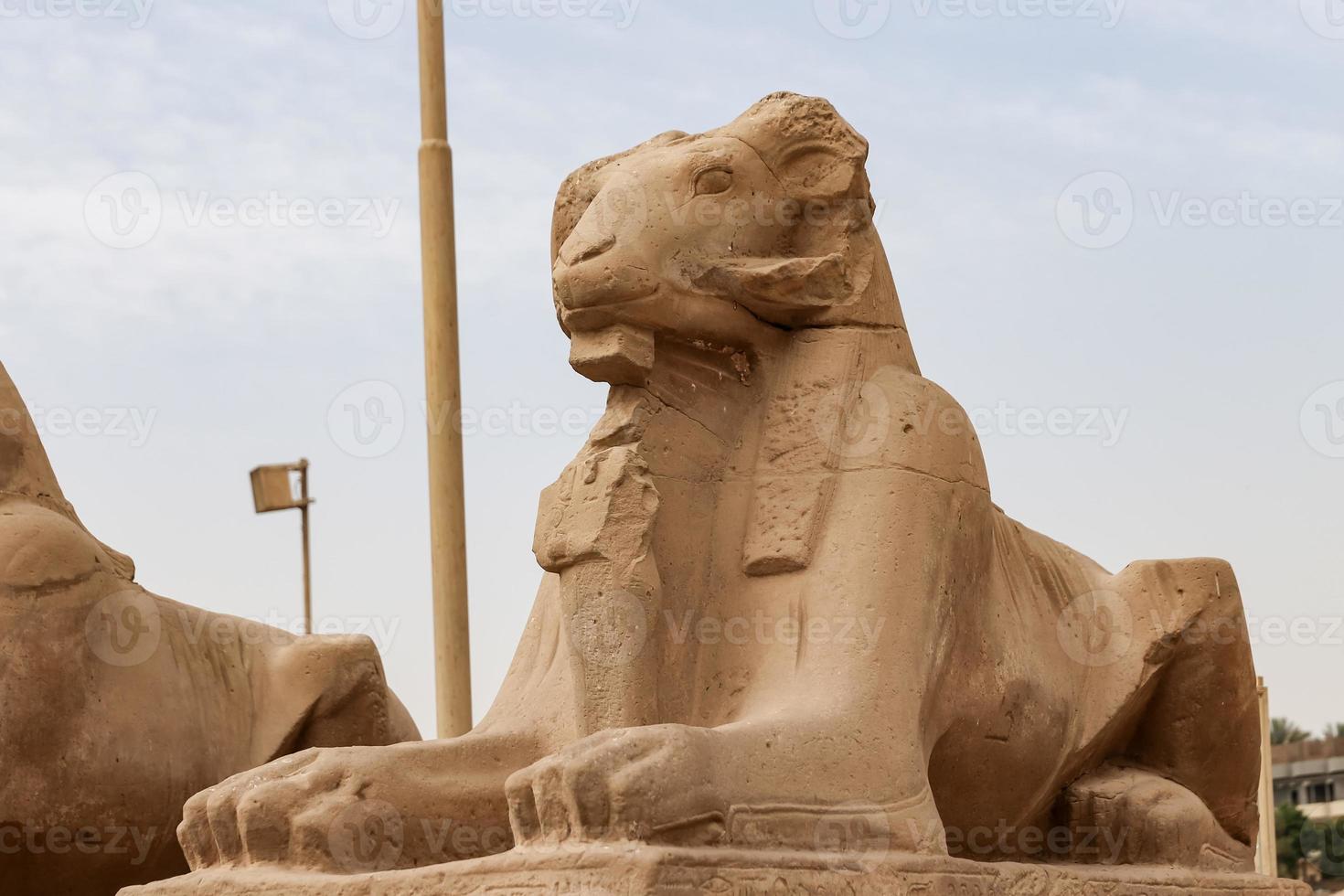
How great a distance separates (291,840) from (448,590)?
14.4 feet

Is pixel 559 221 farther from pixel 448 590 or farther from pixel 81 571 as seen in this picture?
pixel 448 590

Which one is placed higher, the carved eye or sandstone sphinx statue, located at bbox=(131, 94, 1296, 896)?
the carved eye

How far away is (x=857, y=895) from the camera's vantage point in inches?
174

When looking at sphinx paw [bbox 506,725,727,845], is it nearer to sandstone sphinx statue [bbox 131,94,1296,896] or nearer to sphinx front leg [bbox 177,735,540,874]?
sandstone sphinx statue [bbox 131,94,1296,896]

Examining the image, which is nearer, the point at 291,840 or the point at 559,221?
the point at 291,840

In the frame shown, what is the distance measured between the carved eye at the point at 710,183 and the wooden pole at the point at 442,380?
406 centimetres

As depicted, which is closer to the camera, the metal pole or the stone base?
the stone base

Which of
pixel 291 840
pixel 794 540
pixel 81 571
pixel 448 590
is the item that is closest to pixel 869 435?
pixel 794 540

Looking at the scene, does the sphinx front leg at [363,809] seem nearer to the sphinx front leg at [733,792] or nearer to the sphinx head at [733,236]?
the sphinx front leg at [733,792]

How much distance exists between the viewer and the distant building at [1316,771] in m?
28.2

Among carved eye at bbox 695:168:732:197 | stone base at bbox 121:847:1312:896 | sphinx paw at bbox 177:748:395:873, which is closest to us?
stone base at bbox 121:847:1312:896

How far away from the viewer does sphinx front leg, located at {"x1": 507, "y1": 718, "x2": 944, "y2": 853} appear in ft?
13.8

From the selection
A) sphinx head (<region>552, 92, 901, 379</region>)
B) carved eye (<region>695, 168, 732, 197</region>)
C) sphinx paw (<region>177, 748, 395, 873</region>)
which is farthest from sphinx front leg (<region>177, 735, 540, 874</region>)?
carved eye (<region>695, 168, 732, 197</region>)

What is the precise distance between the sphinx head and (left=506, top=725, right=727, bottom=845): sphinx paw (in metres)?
1.24
